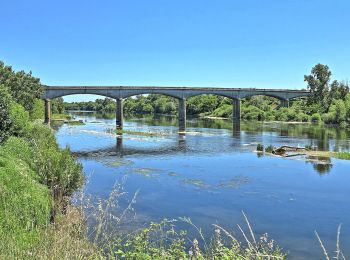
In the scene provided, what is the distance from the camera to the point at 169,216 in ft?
66.7

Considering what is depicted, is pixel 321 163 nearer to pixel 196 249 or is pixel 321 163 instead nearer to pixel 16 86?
pixel 196 249

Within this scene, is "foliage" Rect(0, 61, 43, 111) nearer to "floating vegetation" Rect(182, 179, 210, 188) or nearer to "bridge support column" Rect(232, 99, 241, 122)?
"floating vegetation" Rect(182, 179, 210, 188)

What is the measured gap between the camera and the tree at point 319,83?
128 metres

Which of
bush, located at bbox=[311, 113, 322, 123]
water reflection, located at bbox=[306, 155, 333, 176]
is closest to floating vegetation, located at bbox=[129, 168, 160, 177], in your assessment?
water reflection, located at bbox=[306, 155, 333, 176]

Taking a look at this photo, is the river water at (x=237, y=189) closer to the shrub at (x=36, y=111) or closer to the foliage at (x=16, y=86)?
the foliage at (x=16, y=86)

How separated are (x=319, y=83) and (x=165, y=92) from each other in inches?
1930

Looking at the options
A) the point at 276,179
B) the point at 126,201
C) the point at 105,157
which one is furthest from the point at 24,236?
the point at 105,157

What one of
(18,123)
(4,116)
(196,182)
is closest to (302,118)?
(196,182)

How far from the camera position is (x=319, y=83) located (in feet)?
424

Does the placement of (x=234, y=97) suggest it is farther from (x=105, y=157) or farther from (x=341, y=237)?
(x=341, y=237)

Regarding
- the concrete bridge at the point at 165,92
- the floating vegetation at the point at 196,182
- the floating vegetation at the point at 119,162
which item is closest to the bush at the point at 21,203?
the floating vegetation at the point at 196,182

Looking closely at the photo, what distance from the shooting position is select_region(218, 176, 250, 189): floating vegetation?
27906mm

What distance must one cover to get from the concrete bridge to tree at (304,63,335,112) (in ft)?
8.27

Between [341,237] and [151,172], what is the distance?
17.6 metres
